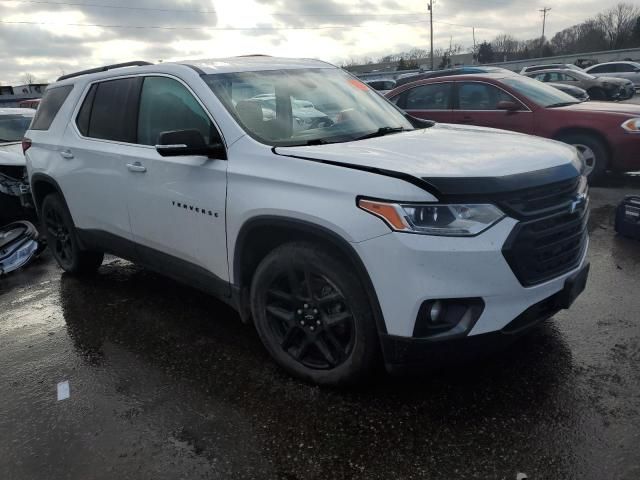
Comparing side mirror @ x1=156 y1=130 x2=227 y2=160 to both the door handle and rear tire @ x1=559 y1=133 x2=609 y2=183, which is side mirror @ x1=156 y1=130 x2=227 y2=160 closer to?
the door handle

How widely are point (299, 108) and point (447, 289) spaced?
1.75 m

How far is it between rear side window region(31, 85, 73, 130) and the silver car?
94.2 feet

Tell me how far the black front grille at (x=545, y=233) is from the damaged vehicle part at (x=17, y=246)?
5.40 meters

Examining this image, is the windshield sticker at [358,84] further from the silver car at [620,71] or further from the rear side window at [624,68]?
the rear side window at [624,68]

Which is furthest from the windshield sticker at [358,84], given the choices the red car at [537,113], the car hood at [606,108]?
the car hood at [606,108]

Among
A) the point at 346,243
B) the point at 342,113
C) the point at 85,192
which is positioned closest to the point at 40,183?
the point at 85,192

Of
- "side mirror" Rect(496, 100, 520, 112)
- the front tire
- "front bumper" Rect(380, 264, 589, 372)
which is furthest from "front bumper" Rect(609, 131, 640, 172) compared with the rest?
the front tire

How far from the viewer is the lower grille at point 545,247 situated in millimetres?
2547

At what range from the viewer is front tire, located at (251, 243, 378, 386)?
9.04 ft

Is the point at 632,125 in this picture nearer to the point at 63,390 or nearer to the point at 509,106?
the point at 509,106

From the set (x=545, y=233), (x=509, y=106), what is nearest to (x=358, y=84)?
(x=545, y=233)

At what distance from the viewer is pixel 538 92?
833cm

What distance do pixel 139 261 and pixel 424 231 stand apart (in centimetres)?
260

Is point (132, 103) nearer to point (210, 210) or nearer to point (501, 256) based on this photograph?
point (210, 210)
